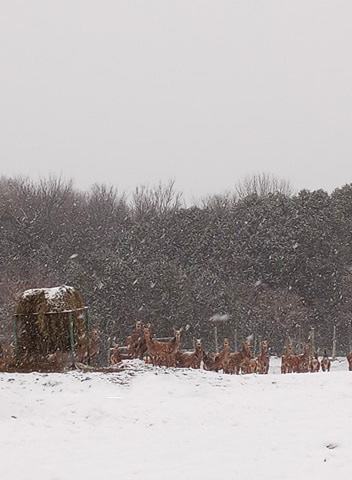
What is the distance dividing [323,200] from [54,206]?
1527 cm

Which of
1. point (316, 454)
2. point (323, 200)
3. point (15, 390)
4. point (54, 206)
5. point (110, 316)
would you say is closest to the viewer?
point (316, 454)

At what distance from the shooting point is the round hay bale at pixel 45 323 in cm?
1505

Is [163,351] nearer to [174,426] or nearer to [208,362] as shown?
[208,362]

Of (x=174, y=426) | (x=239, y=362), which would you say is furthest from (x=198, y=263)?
(x=174, y=426)

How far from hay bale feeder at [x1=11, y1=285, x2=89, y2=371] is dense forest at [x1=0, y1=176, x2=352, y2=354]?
7.25 metres

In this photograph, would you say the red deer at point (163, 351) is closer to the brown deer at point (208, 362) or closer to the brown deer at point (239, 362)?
the brown deer at point (208, 362)

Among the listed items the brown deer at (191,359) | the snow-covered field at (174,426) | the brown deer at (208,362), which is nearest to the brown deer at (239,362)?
the brown deer at (208,362)

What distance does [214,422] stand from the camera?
9508mm

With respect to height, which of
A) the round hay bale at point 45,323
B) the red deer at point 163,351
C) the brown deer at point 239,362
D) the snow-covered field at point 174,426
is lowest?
the snow-covered field at point 174,426

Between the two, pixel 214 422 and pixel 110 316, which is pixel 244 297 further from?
pixel 214 422

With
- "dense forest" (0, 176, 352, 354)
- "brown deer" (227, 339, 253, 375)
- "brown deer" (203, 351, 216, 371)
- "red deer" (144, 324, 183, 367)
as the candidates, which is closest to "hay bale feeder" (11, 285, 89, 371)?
"red deer" (144, 324, 183, 367)

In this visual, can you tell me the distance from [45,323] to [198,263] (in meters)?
17.1

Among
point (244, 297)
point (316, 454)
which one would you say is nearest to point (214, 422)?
point (316, 454)

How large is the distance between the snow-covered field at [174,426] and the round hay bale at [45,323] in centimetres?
221
